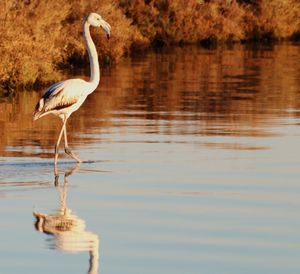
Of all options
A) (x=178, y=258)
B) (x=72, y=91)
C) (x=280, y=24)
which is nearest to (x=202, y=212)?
(x=178, y=258)

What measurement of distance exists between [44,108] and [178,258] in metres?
6.55

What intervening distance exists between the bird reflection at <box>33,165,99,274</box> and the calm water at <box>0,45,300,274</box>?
0.01 meters

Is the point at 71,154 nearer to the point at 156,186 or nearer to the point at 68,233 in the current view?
the point at 156,186

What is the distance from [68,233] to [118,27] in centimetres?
2863

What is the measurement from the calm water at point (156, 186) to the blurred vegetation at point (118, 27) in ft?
5.24

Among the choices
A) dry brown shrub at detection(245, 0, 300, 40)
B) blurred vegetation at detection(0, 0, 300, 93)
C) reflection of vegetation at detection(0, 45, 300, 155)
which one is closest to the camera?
reflection of vegetation at detection(0, 45, 300, 155)

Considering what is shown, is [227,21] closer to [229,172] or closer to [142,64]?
[142,64]

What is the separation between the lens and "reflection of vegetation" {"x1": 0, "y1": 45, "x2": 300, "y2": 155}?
1900cm

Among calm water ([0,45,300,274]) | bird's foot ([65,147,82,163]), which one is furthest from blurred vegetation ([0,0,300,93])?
bird's foot ([65,147,82,163])

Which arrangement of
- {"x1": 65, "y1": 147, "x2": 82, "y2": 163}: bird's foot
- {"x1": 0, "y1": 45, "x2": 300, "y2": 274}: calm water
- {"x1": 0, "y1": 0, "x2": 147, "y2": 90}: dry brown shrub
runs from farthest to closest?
{"x1": 0, "y1": 0, "x2": 147, "y2": 90}: dry brown shrub < {"x1": 65, "y1": 147, "x2": 82, "y2": 163}: bird's foot < {"x1": 0, "y1": 45, "x2": 300, "y2": 274}: calm water

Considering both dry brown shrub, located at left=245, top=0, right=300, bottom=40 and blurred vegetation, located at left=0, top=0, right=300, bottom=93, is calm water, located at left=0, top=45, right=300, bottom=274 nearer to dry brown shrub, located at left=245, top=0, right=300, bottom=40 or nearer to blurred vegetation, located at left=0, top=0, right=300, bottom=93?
blurred vegetation, located at left=0, top=0, right=300, bottom=93

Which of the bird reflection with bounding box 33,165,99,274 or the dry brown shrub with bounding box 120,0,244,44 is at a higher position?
the dry brown shrub with bounding box 120,0,244,44

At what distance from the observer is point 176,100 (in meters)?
24.7

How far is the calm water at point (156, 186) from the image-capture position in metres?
9.62
